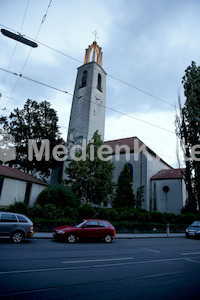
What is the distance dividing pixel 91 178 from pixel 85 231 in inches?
412

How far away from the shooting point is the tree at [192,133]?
933 inches

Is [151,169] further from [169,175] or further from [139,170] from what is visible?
[169,175]

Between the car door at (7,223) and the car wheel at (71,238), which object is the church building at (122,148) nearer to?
the car wheel at (71,238)

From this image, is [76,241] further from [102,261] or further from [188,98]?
[188,98]

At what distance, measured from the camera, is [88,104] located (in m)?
31.1

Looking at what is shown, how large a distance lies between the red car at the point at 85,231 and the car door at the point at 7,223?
2559 millimetres

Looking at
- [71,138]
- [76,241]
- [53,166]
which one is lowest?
[76,241]

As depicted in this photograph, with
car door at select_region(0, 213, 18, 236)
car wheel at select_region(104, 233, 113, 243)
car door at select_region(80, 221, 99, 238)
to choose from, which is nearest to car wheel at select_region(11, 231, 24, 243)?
car door at select_region(0, 213, 18, 236)

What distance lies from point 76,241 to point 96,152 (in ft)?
44.2

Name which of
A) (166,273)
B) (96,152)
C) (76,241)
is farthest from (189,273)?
(96,152)

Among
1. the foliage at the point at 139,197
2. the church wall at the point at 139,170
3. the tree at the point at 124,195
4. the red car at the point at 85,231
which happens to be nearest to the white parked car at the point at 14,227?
the red car at the point at 85,231

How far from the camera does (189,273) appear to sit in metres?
5.79

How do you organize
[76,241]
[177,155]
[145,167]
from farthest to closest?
[145,167]
[177,155]
[76,241]

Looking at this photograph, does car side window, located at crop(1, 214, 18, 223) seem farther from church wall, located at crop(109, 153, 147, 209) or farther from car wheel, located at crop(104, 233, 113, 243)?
church wall, located at crop(109, 153, 147, 209)
